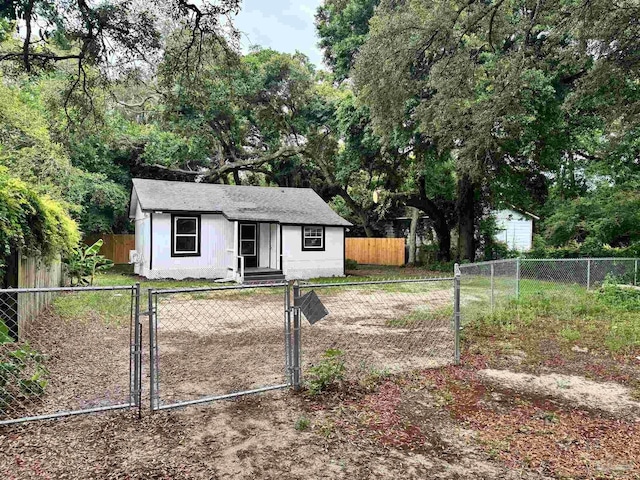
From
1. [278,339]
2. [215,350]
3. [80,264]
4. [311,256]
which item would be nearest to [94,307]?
[80,264]

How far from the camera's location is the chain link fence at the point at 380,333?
521cm

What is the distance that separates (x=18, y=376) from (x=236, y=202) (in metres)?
13.4

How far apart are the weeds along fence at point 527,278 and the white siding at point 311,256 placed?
22.6ft

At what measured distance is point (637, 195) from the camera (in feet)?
41.5

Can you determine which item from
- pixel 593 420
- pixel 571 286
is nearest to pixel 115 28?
pixel 593 420

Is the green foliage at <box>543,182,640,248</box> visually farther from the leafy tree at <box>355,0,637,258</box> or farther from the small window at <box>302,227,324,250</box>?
the small window at <box>302,227,324,250</box>

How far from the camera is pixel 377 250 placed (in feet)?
77.9

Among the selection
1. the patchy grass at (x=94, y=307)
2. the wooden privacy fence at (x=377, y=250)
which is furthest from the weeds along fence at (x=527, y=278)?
the wooden privacy fence at (x=377, y=250)

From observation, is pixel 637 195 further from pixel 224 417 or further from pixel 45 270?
pixel 45 270

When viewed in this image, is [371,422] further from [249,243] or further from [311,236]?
[249,243]

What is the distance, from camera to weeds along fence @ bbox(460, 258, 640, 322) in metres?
7.94

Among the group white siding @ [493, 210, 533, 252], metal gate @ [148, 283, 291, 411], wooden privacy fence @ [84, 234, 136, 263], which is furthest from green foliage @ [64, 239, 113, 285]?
white siding @ [493, 210, 533, 252]

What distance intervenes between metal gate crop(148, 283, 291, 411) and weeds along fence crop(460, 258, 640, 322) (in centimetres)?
359

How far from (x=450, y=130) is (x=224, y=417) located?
36.1 ft
